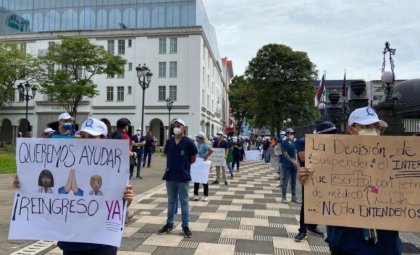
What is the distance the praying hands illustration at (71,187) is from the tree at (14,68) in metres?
40.3

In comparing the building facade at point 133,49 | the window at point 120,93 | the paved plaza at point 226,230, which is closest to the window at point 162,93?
the building facade at point 133,49

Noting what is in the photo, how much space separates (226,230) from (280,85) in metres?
44.8

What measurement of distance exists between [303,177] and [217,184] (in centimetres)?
1216

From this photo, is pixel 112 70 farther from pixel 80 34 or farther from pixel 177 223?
pixel 177 223

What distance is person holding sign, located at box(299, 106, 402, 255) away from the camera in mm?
3076

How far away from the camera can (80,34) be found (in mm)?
56594

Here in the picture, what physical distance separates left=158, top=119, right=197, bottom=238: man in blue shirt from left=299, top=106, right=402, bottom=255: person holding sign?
417cm

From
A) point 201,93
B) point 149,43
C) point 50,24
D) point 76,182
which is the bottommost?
point 76,182

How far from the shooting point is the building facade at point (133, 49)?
53531 millimetres

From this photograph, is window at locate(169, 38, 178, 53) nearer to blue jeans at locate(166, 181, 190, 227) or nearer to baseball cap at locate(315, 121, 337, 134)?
blue jeans at locate(166, 181, 190, 227)

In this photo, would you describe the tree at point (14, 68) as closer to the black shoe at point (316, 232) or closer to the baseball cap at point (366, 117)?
the black shoe at point (316, 232)

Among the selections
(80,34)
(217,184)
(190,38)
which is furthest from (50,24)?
(217,184)

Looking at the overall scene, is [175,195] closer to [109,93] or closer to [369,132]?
[369,132]

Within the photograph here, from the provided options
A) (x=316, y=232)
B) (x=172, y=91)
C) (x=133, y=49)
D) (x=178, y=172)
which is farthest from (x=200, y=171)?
(x=133, y=49)
